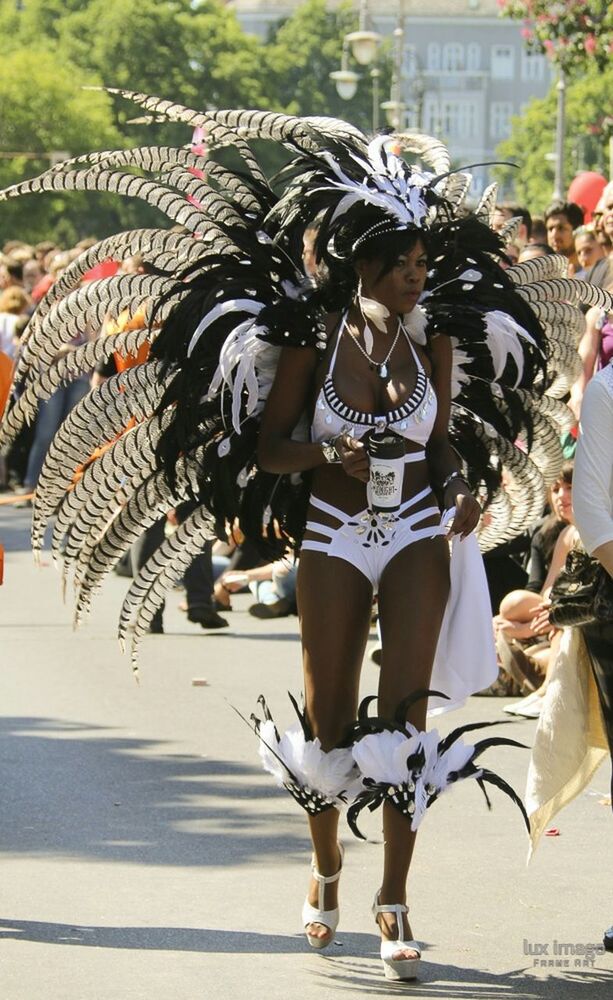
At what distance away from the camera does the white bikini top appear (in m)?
5.30

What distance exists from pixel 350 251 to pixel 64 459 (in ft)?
3.76

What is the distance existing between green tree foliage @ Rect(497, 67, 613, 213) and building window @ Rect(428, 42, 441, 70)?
5104 centimetres

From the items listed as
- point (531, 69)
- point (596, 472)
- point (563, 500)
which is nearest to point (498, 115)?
point (531, 69)

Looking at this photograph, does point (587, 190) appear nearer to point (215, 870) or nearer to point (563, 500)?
point (563, 500)

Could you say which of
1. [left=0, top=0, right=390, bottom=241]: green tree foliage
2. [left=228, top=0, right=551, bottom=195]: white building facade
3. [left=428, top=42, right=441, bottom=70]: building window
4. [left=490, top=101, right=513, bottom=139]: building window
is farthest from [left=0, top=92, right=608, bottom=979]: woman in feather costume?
[left=490, top=101, right=513, bottom=139]: building window

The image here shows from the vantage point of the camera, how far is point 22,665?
1029 cm

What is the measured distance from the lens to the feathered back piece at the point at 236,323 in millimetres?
5516

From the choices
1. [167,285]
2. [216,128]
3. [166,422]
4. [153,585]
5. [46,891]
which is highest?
[216,128]

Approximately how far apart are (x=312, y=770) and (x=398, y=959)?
55cm

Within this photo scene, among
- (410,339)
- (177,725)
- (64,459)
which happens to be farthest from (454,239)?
(177,725)

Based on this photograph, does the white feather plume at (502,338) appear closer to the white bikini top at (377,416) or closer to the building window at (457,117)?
the white bikini top at (377,416)

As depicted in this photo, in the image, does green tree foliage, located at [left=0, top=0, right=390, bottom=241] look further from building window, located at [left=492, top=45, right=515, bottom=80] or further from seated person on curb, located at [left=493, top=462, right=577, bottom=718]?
building window, located at [left=492, top=45, right=515, bottom=80]

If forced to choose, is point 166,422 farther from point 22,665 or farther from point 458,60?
point 458,60

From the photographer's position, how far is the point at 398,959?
5137mm
